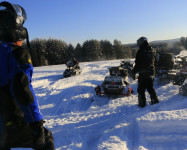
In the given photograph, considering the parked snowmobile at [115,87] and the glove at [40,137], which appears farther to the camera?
the parked snowmobile at [115,87]

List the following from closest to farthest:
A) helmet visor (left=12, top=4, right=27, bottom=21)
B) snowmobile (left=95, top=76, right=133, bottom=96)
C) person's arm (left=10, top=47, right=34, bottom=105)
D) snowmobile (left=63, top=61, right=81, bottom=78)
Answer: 1. person's arm (left=10, top=47, right=34, bottom=105)
2. helmet visor (left=12, top=4, right=27, bottom=21)
3. snowmobile (left=95, top=76, right=133, bottom=96)
4. snowmobile (left=63, top=61, right=81, bottom=78)

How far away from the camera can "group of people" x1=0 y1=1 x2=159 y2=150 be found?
174 centimetres

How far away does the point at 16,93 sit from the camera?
1732 mm

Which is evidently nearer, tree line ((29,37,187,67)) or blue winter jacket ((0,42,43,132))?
blue winter jacket ((0,42,43,132))

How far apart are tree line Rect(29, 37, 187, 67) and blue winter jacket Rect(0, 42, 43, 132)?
4771cm

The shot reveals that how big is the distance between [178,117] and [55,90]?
817 centimetres

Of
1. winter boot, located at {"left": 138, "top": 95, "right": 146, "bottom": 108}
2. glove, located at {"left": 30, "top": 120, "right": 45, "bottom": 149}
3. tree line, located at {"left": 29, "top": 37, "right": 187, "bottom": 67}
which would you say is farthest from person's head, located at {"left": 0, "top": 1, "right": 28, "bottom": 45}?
tree line, located at {"left": 29, "top": 37, "right": 187, "bottom": 67}

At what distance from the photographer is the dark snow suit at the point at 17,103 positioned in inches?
68.2

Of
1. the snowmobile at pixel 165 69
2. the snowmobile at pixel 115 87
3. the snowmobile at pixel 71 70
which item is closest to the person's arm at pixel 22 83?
the snowmobile at pixel 115 87

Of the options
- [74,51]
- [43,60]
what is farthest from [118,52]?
[43,60]

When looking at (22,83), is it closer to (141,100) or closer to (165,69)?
(141,100)

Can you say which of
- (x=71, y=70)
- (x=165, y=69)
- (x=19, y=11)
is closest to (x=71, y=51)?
(x=71, y=70)

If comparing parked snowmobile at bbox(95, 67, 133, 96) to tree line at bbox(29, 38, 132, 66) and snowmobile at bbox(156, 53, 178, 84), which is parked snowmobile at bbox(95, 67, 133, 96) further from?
tree line at bbox(29, 38, 132, 66)

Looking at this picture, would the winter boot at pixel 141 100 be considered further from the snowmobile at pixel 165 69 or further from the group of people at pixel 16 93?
the snowmobile at pixel 165 69
